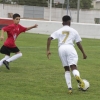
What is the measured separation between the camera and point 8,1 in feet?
205

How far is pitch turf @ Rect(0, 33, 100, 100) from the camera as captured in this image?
30.2 feet

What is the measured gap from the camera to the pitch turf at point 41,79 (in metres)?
9.20

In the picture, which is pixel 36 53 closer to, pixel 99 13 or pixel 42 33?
pixel 42 33

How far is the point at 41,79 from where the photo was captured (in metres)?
11.3

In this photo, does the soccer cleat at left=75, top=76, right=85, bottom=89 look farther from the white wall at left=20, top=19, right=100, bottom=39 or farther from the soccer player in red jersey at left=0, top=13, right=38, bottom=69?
the white wall at left=20, top=19, right=100, bottom=39

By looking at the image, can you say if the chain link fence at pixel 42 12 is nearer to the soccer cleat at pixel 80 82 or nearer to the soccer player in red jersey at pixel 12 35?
the soccer player in red jersey at pixel 12 35

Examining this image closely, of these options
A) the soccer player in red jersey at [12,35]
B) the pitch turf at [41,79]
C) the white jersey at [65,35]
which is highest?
the white jersey at [65,35]

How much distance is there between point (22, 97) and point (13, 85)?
4.92ft

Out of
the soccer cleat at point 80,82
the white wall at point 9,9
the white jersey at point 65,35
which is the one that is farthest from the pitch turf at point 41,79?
the white wall at point 9,9

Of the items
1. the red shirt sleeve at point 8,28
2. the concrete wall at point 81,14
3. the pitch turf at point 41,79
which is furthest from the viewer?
the concrete wall at point 81,14

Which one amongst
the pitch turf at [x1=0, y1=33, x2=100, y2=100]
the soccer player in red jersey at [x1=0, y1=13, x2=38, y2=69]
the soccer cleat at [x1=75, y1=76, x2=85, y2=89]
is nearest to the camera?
the soccer cleat at [x1=75, y1=76, x2=85, y2=89]

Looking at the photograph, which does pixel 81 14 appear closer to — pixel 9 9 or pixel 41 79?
pixel 9 9

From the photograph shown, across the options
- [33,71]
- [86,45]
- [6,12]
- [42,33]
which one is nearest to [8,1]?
[6,12]

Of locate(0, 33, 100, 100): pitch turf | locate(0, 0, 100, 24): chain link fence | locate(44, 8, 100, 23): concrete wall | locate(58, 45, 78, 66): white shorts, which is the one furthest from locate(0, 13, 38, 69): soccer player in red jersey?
locate(0, 0, 100, 24): chain link fence
